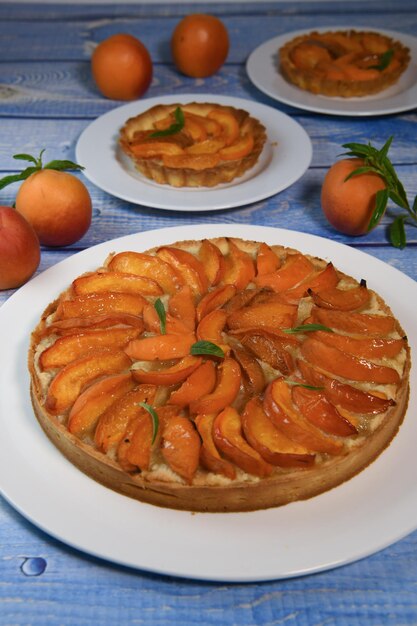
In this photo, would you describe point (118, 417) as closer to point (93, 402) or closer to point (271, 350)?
point (93, 402)

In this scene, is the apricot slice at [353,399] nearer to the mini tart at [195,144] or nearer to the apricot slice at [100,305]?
the apricot slice at [100,305]

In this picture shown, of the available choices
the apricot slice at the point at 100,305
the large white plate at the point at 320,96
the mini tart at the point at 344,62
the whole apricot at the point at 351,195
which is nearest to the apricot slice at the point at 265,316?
the apricot slice at the point at 100,305

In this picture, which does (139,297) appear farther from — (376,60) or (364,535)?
(376,60)

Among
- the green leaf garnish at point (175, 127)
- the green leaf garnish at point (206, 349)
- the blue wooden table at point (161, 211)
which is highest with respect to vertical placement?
the green leaf garnish at point (175, 127)

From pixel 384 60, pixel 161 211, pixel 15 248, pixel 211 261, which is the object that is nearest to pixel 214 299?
pixel 211 261

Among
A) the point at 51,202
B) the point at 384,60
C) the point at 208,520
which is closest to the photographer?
the point at 208,520
